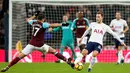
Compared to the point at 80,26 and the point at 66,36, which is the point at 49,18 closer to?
the point at 66,36

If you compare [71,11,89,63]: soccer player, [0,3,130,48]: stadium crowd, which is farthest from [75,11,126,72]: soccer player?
[0,3,130,48]: stadium crowd

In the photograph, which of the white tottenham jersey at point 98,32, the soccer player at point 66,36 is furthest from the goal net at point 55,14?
the white tottenham jersey at point 98,32

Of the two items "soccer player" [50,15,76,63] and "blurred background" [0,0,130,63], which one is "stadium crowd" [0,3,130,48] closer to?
"blurred background" [0,0,130,63]

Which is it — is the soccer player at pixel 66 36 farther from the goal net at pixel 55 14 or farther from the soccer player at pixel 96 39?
the soccer player at pixel 96 39

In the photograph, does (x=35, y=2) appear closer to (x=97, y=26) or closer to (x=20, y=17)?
(x=20, y=17)

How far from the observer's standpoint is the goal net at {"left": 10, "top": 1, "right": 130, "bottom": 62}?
80.0 feet

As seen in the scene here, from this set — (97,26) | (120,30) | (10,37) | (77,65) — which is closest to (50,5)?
(10,37)

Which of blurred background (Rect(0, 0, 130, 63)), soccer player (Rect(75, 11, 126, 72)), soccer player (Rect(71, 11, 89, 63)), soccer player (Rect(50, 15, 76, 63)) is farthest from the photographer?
blurred background (Rect(0, 0, 130, 63))

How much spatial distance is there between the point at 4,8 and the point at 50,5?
236 cm

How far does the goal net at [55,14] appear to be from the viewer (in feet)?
80.0

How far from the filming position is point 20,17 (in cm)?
2448

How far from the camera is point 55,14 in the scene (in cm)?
2534

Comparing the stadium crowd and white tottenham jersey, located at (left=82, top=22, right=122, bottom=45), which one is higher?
the stadium crowd

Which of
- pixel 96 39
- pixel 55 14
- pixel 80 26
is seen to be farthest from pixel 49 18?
pixel 96 39
